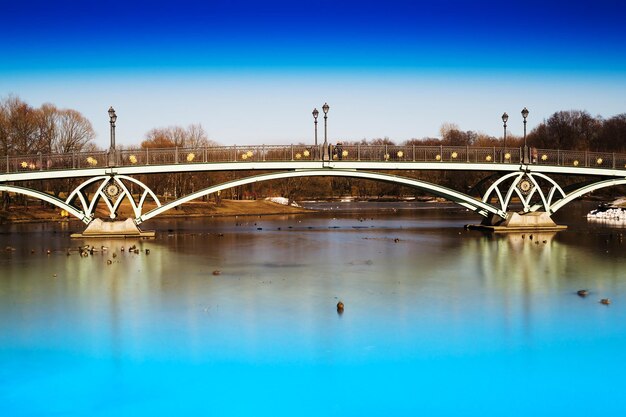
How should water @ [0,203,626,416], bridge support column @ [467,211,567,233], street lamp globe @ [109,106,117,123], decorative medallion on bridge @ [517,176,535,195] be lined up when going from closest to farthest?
water @ [0,203,626,416]
street lamp globe @ [109,106,117,123]
decorative medallion on bridge @ [517,176,535,195]
bridge support column @ [467,211,567,233]

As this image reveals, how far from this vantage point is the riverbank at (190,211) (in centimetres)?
6912

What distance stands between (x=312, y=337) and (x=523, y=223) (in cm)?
3789

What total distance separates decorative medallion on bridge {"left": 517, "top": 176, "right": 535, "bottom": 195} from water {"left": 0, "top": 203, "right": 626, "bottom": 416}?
52.1ft

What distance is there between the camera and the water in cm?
1280

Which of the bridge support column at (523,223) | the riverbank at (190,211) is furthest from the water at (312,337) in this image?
the riverbank at (190,211)

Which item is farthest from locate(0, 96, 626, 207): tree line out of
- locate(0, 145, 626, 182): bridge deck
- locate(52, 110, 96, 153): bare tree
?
locate(0, 145, 626, 182): bridge deck

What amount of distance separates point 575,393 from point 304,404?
4964 mm

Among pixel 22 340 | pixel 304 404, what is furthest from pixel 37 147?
pixel 304 404

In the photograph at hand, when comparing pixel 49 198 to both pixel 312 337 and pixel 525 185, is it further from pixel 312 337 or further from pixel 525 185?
pixel 312 337

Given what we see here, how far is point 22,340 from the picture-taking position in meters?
17.3

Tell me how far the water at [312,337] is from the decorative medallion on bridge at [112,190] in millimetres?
11812

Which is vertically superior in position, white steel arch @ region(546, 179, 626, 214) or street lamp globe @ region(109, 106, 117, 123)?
street lamp globe @ region(109, 106, 117, 123)

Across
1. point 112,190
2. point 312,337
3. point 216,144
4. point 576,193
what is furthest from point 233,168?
point 216,144

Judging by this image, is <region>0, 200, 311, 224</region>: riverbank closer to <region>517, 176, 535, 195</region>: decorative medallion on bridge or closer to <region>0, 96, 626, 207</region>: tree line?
<region>0, 96, 626, 207</region>: tree line
